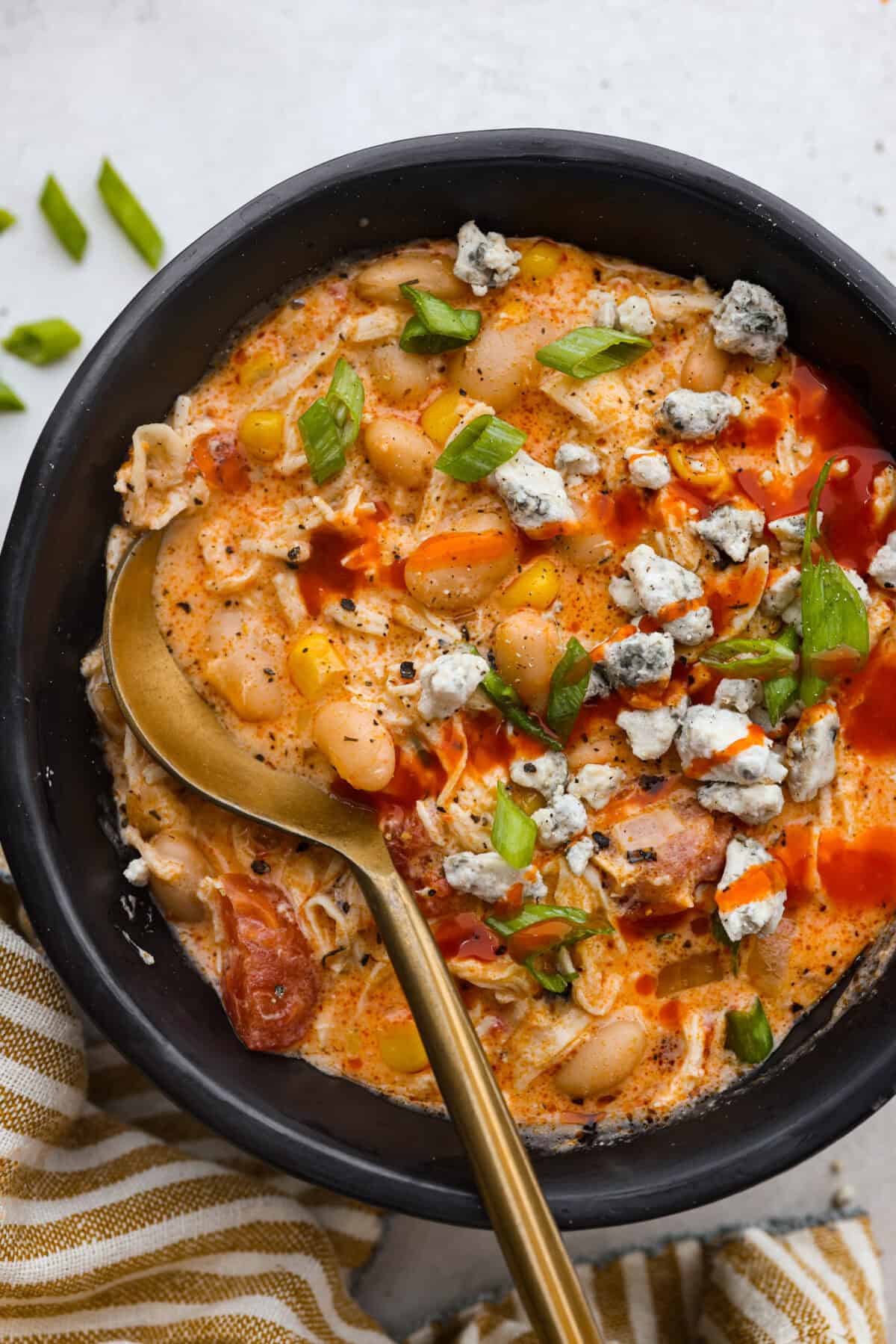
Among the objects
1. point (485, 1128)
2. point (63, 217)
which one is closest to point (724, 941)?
Result: point (485, 1128)

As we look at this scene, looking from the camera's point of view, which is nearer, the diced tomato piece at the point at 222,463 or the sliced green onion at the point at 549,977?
the sliced green onion at the point at 549,977

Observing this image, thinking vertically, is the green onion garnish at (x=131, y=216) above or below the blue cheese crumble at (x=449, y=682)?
above

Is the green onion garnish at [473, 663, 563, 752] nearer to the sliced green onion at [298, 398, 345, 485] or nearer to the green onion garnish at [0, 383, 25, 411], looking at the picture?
the sliced green onion at [298, 398, 345, 485]

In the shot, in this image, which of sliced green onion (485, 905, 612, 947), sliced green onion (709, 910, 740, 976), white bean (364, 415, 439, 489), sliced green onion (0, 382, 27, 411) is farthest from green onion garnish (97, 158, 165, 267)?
sliced green onion (709, 910, 740, 976)

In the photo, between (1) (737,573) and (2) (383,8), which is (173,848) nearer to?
(1) (737,573)

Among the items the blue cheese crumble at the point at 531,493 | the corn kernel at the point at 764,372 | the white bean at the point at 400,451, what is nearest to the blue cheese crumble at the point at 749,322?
the corn kernel at the point at 764,372

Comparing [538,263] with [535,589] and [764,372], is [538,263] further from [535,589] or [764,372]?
[535,589]

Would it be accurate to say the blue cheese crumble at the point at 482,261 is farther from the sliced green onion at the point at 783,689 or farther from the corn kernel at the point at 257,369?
the sliced green onion at the point at 783,689
